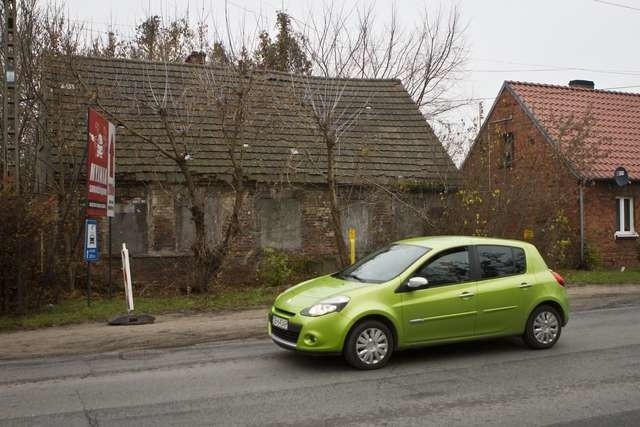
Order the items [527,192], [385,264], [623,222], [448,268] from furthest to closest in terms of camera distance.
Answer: [623,222]
[527,192]
[385,264]
[448,268]

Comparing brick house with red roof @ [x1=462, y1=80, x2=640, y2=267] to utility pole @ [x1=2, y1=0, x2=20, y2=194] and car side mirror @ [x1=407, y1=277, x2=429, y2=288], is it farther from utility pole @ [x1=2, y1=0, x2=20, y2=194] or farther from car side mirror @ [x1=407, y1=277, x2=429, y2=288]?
utility pole @ [x1=2, y1=0, x2=20, y2=194]

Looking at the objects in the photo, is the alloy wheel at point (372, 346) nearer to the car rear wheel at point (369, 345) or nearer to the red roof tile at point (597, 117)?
the car rear wheel at point (369, 345)

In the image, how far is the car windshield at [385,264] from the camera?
8102mm

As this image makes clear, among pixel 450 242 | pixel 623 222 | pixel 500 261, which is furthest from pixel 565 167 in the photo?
pixel 450 242

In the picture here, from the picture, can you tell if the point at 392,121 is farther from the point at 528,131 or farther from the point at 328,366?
the point at 328,366

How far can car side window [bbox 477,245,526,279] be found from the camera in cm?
850

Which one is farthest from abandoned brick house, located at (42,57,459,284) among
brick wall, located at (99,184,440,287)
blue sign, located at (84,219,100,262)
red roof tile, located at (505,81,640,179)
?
red roof tile, located at (505,81,640,179)

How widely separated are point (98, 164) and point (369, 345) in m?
7.00

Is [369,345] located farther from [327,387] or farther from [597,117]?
[597,117]

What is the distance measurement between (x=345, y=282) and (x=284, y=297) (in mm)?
789

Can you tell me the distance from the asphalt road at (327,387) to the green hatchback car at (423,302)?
0.33 metres

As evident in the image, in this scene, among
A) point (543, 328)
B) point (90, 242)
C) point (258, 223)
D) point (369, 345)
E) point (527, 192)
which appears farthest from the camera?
point (258, 223)

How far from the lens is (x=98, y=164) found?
12164 millimetres

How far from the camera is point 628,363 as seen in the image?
8.06 meters
